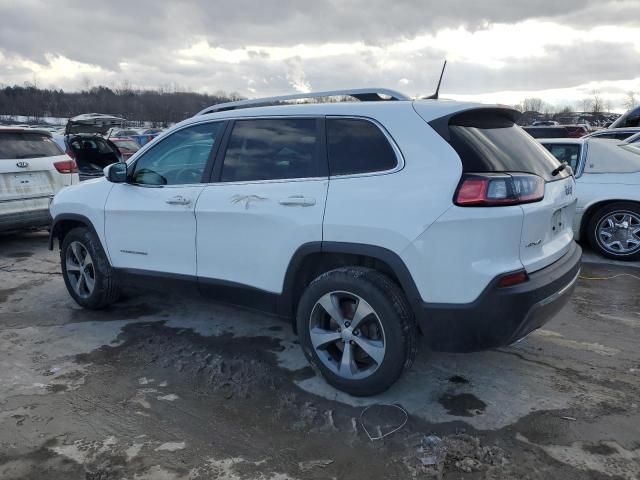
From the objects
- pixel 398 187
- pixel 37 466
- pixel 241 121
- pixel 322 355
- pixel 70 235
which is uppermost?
pixel 241 121

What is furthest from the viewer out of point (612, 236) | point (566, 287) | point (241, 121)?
point (612, 236)

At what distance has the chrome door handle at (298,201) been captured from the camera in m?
3.16

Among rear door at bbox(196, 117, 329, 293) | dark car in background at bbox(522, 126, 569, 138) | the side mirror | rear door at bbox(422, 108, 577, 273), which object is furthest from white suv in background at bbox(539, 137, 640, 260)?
dark car in background at bbox(522, 126, 569, 138)

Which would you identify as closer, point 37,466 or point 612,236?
point 37,466

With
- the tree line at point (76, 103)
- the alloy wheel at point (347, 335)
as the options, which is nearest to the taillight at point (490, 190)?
the alloy wheel at point (347, 335)

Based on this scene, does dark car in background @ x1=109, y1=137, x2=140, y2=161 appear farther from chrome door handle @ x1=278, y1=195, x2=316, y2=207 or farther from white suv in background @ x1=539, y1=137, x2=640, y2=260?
chrome door handle @ x1=278, y1=195, x2=316, y2=207

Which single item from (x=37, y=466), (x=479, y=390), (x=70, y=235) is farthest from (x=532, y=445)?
(x=70, y=235)

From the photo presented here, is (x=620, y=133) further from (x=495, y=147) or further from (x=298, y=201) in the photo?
(x=298, y=201)

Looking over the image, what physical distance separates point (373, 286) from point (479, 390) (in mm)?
1038

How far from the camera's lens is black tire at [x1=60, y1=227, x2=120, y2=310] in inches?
182

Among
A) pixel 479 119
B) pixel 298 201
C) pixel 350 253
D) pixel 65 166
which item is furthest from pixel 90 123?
pixel 479 119

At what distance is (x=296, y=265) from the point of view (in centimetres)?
326

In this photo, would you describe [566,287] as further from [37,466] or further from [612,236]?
[612,236]

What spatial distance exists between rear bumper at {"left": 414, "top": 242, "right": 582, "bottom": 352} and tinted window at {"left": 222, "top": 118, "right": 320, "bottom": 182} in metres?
1.19
